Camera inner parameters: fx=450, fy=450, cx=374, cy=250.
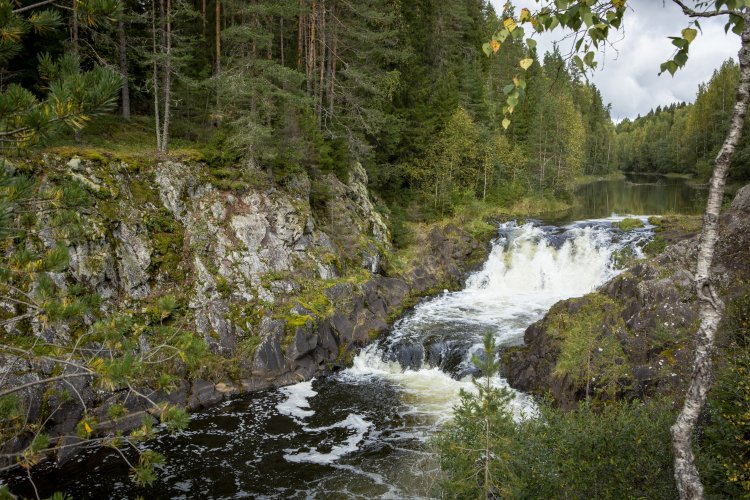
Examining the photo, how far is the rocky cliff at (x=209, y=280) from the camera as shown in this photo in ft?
42.0

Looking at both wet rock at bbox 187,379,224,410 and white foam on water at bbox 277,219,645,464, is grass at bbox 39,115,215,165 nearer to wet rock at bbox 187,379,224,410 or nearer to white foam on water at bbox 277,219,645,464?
wet rock at bbox 187,379,224,410

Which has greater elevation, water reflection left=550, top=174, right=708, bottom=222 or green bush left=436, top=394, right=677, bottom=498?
water reflection left=550, top=174, right=708, bottom=222

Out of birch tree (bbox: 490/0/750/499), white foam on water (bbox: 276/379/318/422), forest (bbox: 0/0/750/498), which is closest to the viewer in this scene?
birch tree (bbox: 490/0/750/499)

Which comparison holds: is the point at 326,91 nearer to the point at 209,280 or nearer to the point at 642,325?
the point at 209,280

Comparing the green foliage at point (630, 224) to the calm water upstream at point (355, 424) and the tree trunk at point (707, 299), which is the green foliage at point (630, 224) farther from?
the tree trunk at point (707, 299)

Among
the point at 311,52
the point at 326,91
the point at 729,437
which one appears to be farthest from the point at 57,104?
the point at 326,91

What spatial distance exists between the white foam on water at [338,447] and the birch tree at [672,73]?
871cm

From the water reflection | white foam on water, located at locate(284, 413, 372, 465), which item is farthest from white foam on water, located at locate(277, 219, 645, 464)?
the water reflection

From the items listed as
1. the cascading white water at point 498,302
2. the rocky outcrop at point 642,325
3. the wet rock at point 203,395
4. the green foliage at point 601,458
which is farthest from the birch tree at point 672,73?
the wet rock at point 203,395

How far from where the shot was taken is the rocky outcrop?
446 inches

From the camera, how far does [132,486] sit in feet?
33.7

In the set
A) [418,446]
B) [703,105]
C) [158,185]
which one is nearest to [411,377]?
[418,446]

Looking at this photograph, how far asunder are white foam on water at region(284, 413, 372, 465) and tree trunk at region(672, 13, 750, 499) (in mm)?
8660

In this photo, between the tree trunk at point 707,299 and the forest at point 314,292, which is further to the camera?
the forest at point 314,292
